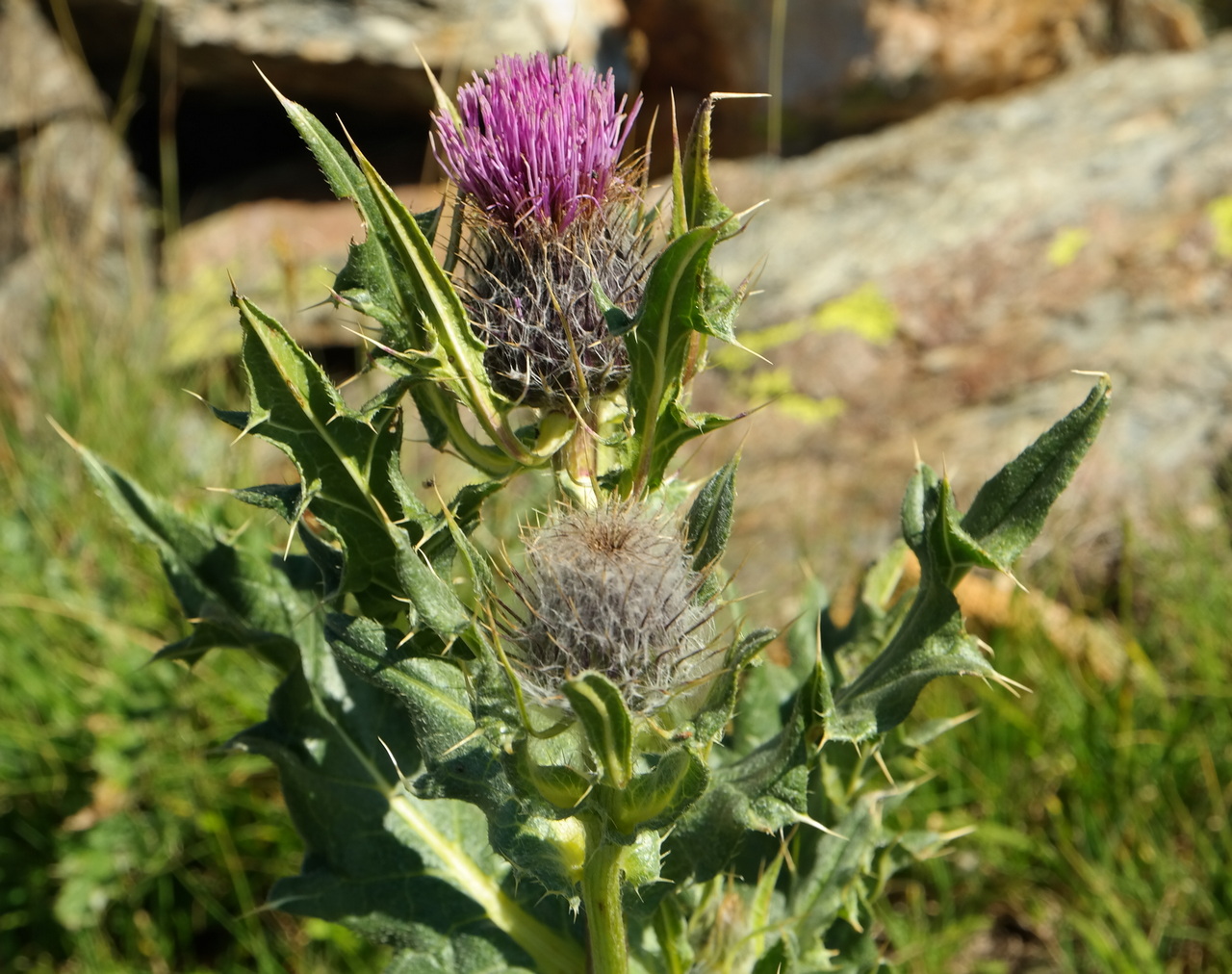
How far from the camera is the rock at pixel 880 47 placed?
6.63 m

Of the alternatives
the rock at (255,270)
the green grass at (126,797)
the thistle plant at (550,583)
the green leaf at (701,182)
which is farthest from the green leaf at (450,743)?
the rock at (255,270)

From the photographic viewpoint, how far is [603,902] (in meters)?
1.59

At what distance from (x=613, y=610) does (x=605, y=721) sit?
0.20 metres

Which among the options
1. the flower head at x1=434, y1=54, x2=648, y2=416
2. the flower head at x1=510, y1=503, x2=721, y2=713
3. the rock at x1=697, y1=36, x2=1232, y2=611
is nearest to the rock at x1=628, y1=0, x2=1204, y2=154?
the rock at x1=697, y1=36, x2=1232, y2=611

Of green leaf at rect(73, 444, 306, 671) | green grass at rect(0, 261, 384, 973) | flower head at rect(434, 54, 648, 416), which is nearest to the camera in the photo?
flower head at rect(434, 54, 648, 416)

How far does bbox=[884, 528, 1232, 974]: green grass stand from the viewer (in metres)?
3.03

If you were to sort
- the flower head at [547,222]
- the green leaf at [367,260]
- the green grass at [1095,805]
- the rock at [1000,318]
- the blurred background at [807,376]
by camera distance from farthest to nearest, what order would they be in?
the rock at [1000,318] < the blurred background at [807,376] < the green grass at [1095,805] < the flower head at [547,222] < the green leaf at [367,260]

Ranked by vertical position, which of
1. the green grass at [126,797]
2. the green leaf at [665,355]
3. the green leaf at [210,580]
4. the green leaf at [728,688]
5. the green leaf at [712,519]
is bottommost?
the green grass at [126,797]

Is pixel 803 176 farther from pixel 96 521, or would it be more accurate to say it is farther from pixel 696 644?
pixel 696 644

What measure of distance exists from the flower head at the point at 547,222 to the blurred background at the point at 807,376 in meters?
0.17

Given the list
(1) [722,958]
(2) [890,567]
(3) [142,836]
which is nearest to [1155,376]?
(2) [890,567]

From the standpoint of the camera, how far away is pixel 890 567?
7.35 ft

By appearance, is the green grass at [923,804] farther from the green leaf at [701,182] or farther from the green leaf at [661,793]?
the green leaf at [701,182]

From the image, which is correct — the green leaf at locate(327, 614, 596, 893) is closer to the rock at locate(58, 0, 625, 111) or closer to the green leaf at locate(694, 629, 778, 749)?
the green leaf at locate(694, 629, 778, 749)
